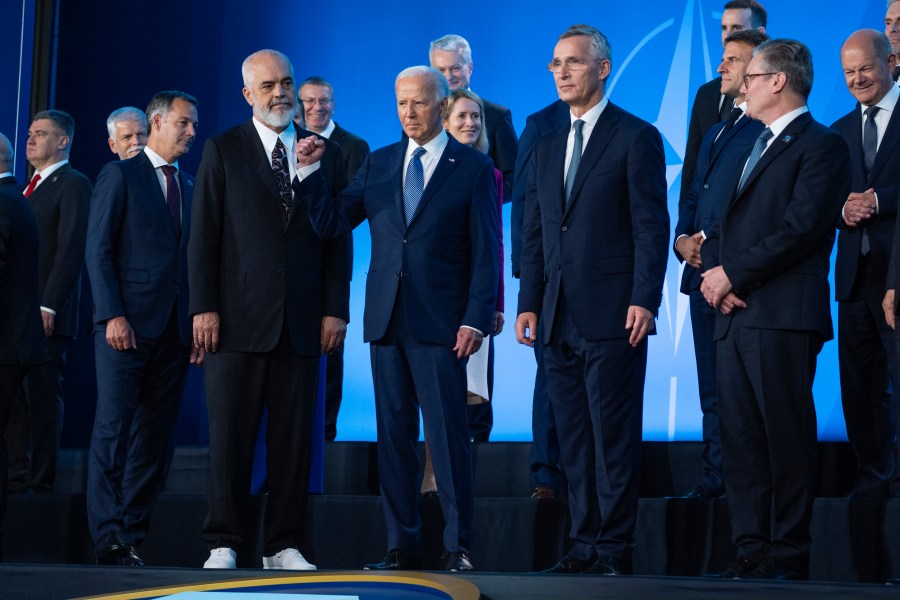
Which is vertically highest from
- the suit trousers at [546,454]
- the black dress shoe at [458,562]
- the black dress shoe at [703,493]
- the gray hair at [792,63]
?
the gray hair at [792,63]

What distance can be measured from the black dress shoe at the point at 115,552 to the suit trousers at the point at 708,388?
198 cm

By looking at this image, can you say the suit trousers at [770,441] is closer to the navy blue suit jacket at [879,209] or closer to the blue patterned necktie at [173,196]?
the navy blue suit jacket at [879,209]

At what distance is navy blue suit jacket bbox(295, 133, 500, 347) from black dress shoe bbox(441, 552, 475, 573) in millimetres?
655

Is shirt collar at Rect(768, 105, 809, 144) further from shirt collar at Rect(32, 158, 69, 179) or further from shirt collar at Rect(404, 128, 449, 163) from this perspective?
shirt collar at Rect(32, 158, 69, 179)

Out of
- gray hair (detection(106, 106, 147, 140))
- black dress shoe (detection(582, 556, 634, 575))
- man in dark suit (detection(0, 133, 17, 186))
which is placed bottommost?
black dress shoe (detection(582, 556, 634, 575))

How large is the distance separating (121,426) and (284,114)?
49.1 inches

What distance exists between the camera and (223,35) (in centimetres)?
683

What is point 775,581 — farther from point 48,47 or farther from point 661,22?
point 48,47

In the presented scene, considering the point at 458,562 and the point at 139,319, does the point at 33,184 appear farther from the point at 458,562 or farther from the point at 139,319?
the point at 458,562

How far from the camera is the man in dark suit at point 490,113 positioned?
5371 mm

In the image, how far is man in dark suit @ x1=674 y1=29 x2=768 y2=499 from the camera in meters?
4.25

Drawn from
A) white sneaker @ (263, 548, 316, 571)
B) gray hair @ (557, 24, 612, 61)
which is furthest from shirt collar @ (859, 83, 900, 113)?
white sneaker @ (263, 548, 316, 571)

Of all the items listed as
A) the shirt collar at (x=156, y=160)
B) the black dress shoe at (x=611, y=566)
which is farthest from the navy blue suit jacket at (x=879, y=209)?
the shirt collar at (x=156, y=160)

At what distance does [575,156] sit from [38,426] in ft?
8.59
